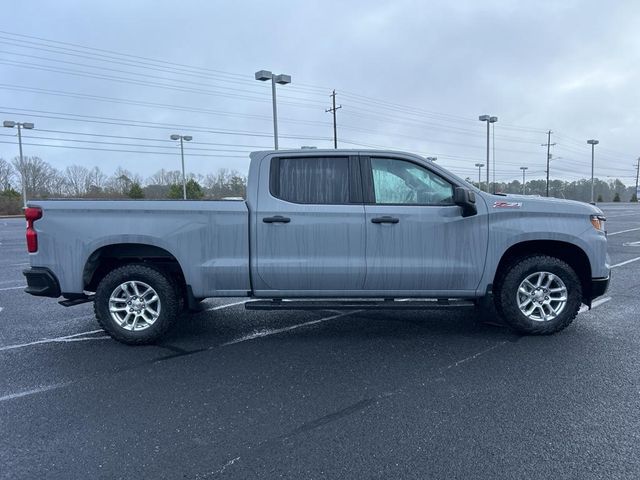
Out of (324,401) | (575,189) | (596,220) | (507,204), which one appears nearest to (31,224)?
(324,401)

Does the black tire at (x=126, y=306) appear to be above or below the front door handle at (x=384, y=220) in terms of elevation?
below

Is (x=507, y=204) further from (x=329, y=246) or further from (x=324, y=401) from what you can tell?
(x=324, y=401)

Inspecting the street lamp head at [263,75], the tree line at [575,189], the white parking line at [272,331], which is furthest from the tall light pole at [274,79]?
the tree line at [575,189]

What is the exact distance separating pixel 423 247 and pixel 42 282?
4.02 metres

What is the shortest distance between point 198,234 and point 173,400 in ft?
5.99

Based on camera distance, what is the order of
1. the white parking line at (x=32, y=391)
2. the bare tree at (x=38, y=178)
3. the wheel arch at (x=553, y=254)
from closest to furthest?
the white parking line at (x=32, y=391)
the wheel arch at (x=553, y=254)
the bare tree at (x=38, y=178)

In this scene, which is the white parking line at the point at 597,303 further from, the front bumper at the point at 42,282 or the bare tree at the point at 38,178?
the bare tree at the point at 38,178

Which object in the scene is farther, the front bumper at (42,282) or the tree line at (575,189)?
the tree line at (575,189)

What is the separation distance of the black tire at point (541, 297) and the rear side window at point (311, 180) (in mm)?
1977

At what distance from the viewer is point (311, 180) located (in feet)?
17.4

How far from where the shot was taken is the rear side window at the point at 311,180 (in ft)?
17.2

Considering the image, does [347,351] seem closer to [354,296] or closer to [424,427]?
[354,296]

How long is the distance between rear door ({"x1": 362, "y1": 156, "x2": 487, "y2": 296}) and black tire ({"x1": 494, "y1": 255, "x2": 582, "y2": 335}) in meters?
0.39

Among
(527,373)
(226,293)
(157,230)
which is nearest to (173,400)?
(226,293)
